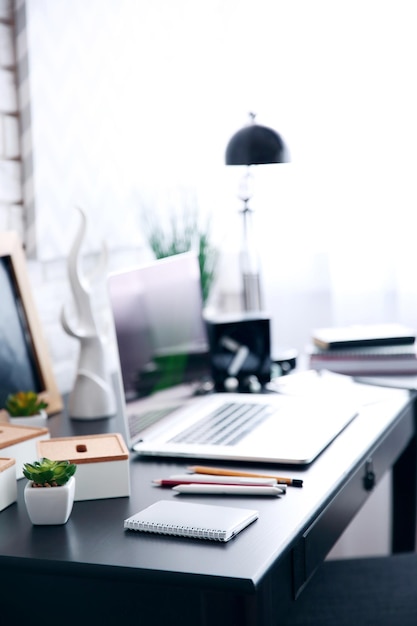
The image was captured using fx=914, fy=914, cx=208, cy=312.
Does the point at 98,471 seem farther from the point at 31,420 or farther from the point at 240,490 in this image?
the point at 31,420

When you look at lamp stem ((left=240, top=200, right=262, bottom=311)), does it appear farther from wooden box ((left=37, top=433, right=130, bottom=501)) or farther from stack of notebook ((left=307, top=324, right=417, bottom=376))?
wooden box ((left=37, top=433, right=130, bottom=501))

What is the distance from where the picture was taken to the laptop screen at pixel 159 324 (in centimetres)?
143

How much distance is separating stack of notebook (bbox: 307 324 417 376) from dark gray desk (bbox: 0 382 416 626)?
0.70 meters

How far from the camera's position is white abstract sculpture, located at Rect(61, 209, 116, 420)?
1.60 meters

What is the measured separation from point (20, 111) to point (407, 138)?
0.97 m

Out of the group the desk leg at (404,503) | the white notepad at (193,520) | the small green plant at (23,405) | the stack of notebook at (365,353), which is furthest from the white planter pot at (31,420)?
the desk leg at (404,503)

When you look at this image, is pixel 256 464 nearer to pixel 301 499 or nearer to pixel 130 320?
pixel 301 499

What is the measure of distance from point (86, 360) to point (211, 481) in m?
0.50

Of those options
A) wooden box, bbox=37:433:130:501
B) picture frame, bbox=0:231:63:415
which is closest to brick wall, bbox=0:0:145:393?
picture frame, bbox=0:231:63:415

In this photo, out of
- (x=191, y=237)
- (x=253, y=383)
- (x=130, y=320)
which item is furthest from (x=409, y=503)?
(x=130, y=320)

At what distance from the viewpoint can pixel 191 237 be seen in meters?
2.23

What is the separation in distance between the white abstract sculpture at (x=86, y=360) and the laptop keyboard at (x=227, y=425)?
198 mm

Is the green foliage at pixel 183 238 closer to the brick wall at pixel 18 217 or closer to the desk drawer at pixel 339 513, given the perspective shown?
the brick wall at pixel 18 217

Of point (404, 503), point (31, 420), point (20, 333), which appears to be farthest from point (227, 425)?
point (404, 503)
